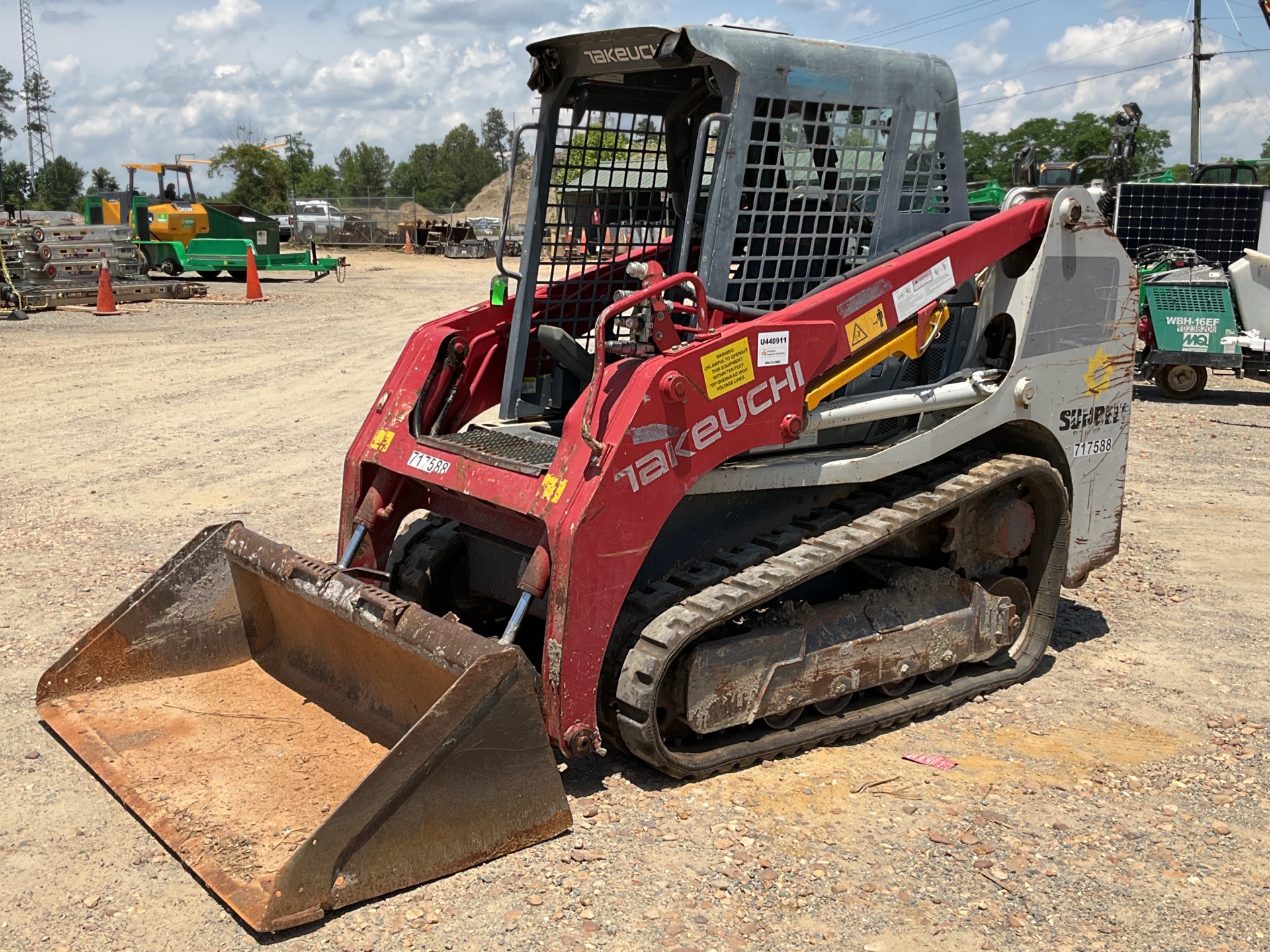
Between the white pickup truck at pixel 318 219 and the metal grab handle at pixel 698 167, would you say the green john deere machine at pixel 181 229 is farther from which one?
the metal grab handle at pixel 698 167

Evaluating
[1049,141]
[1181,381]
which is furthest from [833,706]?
[1049,141]

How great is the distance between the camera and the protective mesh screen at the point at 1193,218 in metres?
15.8

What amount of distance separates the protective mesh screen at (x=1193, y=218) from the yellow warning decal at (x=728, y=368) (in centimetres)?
1303

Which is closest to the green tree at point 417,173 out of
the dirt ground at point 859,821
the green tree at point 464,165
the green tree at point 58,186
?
the green tree at point 464,165

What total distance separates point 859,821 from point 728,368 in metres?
1.63

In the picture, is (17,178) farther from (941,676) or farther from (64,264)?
(941,676)

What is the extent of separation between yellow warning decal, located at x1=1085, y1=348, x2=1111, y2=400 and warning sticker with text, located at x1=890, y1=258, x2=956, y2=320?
1.03 meters

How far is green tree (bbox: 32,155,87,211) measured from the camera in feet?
176

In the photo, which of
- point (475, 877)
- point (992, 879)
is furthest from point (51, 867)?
point (992, 879)


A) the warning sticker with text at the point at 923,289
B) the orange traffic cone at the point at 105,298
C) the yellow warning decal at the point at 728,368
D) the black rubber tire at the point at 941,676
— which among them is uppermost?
the warning sticker with text at the point at 923,289

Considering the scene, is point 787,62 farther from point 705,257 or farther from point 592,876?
point 592,876

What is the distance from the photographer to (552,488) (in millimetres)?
4285

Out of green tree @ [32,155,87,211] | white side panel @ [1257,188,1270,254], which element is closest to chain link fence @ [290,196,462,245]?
green tree @ [32,155,87,211]

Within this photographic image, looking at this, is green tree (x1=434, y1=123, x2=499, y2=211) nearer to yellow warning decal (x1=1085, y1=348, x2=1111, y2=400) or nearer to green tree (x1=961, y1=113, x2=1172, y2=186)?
green tree (x1=961, y1=113, x2=1172, y2=186)
